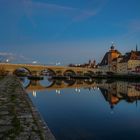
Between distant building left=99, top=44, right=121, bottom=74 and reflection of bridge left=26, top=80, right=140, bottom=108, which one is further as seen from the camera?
distant building left=99, top=44, right=121, bottom=74

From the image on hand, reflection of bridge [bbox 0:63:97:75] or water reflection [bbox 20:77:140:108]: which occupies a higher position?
reflection of bridge [bbox 0:63:97:75]

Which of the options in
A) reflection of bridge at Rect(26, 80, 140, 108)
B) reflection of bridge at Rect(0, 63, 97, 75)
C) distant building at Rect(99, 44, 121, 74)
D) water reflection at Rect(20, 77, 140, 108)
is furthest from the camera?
distant building at Rect(99, 44, 121, 74)

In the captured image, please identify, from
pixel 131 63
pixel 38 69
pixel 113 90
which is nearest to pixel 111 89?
pixel 113 90

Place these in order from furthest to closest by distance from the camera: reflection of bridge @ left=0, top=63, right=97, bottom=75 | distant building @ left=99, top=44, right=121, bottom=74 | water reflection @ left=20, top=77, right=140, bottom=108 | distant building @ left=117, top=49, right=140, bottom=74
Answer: distant building @ left=99, top=44, right=121, bottom=74, distant building @ left=117, top=49, right=140, bottom=74, reflection of bridge @ left=0, top=63, right=97, bottom=75, water reflection @ left=20, top=77, right=140, bottom=108

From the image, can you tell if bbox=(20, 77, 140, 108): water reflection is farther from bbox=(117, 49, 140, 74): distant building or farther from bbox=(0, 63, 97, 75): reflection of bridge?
bbox=(117, 49, 140, 74): distant building

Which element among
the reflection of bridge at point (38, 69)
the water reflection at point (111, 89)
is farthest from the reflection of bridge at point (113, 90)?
the reflection of bridge at point (38, 69)

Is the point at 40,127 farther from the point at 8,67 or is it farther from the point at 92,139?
the point at 8,67

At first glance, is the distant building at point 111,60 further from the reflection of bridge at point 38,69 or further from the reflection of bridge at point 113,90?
the reflection of bridge at point 113,90

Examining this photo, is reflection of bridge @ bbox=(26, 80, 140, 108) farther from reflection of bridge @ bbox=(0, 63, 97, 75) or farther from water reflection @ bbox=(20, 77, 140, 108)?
reflection of bridge @ bbox=(0, 63, 97, 75)

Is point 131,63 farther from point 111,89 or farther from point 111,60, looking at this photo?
point 111,89

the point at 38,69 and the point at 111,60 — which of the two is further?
the point at 111,60

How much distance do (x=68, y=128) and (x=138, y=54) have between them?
12912 cm

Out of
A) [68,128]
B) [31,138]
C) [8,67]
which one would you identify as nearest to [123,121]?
[68,128]

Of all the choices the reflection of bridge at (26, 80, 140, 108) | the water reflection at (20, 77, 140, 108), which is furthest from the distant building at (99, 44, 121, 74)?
the reflection of bridge at (26, 80, 140, 108)
